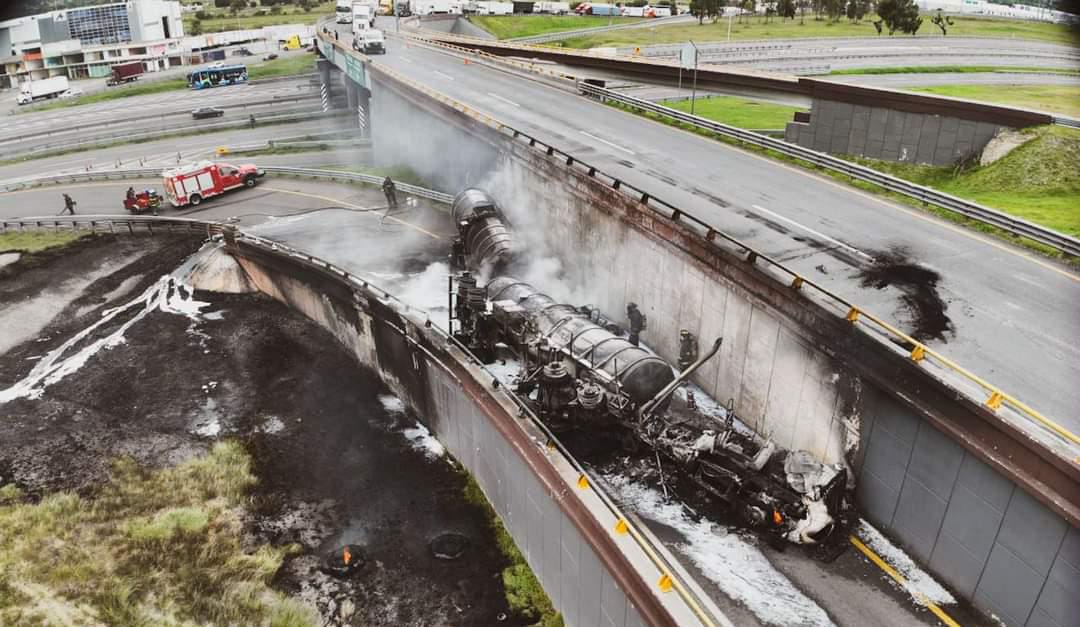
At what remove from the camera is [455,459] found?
24.0 metres

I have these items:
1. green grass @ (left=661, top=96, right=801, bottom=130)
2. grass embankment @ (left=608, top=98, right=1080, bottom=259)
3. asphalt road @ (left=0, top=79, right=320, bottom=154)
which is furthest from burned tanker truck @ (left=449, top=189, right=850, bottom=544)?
asphalt road @ (left=0, top=79, right=320, bottom=154)

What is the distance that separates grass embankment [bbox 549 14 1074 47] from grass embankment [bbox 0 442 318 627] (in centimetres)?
8154

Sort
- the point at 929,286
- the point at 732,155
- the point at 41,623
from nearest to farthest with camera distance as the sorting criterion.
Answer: the point at 41,623 < the point at 929,286 < the point at 732,155

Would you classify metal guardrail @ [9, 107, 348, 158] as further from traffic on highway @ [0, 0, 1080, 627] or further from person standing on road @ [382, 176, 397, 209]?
person standing on road @ [382, 176, 397, 209]

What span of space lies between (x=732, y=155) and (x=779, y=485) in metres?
20.2

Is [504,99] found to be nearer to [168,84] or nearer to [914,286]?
[914,286]

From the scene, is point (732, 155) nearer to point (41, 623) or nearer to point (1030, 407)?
point (1030, 407)

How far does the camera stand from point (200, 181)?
1896 inches

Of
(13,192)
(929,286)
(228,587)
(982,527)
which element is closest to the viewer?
(982,527)

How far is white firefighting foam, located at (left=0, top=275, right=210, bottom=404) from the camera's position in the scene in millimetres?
28891

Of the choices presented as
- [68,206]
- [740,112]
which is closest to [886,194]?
[740,112]

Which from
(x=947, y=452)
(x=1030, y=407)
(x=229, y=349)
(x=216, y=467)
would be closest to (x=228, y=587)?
(x=216, y=467)

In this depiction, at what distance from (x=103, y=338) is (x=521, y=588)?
2457 centimetres

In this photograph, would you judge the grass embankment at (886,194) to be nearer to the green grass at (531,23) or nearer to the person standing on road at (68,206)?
the person standing on road at (68,206)
